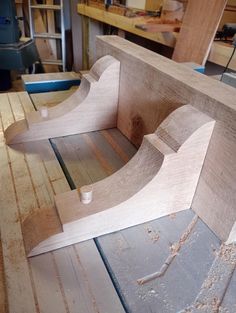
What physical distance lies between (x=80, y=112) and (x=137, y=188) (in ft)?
1.55

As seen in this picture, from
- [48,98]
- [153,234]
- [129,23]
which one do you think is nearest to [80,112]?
[48,98]

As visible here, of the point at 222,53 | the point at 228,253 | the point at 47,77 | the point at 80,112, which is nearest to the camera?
the point at 228,253

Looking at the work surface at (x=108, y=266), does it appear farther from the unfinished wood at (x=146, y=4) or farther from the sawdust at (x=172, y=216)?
the unfinished wood at (x=146, y=4)

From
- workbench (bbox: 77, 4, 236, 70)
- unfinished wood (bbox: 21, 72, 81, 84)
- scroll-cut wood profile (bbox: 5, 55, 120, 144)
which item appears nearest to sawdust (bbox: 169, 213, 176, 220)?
scroll-cut wood profile (bbox: 5, 55, 120, 144)

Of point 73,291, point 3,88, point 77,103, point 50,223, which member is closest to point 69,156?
point 77,103

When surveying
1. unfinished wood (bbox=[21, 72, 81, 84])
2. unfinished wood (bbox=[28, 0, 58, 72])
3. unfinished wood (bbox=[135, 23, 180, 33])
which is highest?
unfinished wood (bbox=[135, 23, 180, 33])

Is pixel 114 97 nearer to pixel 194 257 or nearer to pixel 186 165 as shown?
pixel 186 165

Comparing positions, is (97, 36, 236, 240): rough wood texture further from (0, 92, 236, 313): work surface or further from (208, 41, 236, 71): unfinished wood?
(208, 41, 236, 71): unfinished wood

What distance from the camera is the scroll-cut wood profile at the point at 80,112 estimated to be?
925mm

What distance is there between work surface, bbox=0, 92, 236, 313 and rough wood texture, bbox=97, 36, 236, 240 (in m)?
0.08

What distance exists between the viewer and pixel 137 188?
0.59 metres

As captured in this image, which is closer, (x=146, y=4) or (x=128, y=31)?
(x=128, y=31)

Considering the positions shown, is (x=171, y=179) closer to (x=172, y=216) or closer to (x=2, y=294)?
(x=172, y=216)

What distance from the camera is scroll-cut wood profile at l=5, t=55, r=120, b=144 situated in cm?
93
